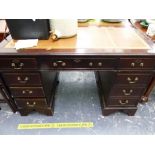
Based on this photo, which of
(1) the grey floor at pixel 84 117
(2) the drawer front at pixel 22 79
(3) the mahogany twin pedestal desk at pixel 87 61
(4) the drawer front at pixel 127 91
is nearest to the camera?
(3) the mahogany twin pedestal desk at pixel 87 61

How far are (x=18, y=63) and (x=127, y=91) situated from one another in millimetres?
850

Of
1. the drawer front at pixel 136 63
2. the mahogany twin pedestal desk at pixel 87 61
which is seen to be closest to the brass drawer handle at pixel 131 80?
the mahogany twin pedestal desk at pixel 87 61

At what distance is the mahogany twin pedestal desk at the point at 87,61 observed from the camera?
0.91m

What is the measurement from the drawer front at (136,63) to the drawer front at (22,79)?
603 millimetres

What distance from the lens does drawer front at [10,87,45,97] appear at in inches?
44.1

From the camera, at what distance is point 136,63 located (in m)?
0.95

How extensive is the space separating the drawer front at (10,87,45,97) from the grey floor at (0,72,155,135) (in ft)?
Answer: 1.09

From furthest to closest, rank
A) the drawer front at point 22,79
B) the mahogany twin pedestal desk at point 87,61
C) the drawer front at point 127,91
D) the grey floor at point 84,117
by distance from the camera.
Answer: the grey floor at point 84,117
the drawer front at point 127,91
the drawer front at point 22,79
the mahogany twin pedestal desk at point 87,61

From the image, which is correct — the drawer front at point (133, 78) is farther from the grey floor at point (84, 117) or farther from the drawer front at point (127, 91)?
the grey floor at point (84, 117)

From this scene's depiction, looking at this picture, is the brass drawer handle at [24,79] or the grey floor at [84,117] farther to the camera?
the grey floor at [84,117]

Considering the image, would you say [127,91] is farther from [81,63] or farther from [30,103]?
[30,103]

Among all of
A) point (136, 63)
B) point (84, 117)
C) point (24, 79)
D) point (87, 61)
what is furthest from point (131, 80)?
point (24, 79)

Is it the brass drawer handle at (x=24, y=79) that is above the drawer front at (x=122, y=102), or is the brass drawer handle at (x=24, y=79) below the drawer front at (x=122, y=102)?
above
